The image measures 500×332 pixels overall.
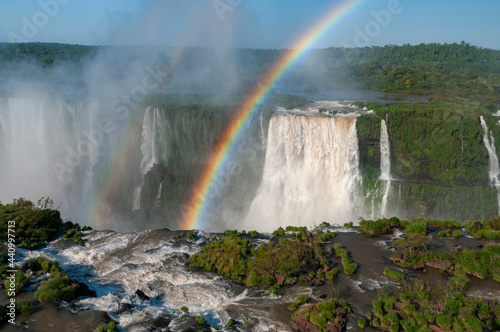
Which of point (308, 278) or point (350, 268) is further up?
point (350, 268)

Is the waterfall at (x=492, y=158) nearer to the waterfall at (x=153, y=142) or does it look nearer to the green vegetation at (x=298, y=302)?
the green vegetation at (x=298, y=302)

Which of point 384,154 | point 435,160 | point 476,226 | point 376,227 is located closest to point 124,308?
point 376,227

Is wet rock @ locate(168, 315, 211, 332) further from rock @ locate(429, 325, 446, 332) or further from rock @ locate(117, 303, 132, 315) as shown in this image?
rock @ locate(429, 325, 446, 332)

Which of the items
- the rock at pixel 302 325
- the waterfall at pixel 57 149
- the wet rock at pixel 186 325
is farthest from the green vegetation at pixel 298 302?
the waterfall at pixel 57 149

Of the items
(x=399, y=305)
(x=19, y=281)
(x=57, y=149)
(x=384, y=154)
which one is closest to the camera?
(x=399, y=305)

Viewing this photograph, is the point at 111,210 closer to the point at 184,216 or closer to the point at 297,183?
the point at 184,216

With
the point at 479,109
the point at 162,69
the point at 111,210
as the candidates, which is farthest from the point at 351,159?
the point at 162,69

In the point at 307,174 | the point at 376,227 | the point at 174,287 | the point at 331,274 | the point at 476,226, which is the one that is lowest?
the point at 174,287

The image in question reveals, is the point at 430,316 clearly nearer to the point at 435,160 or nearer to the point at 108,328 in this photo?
the point at 108,328
